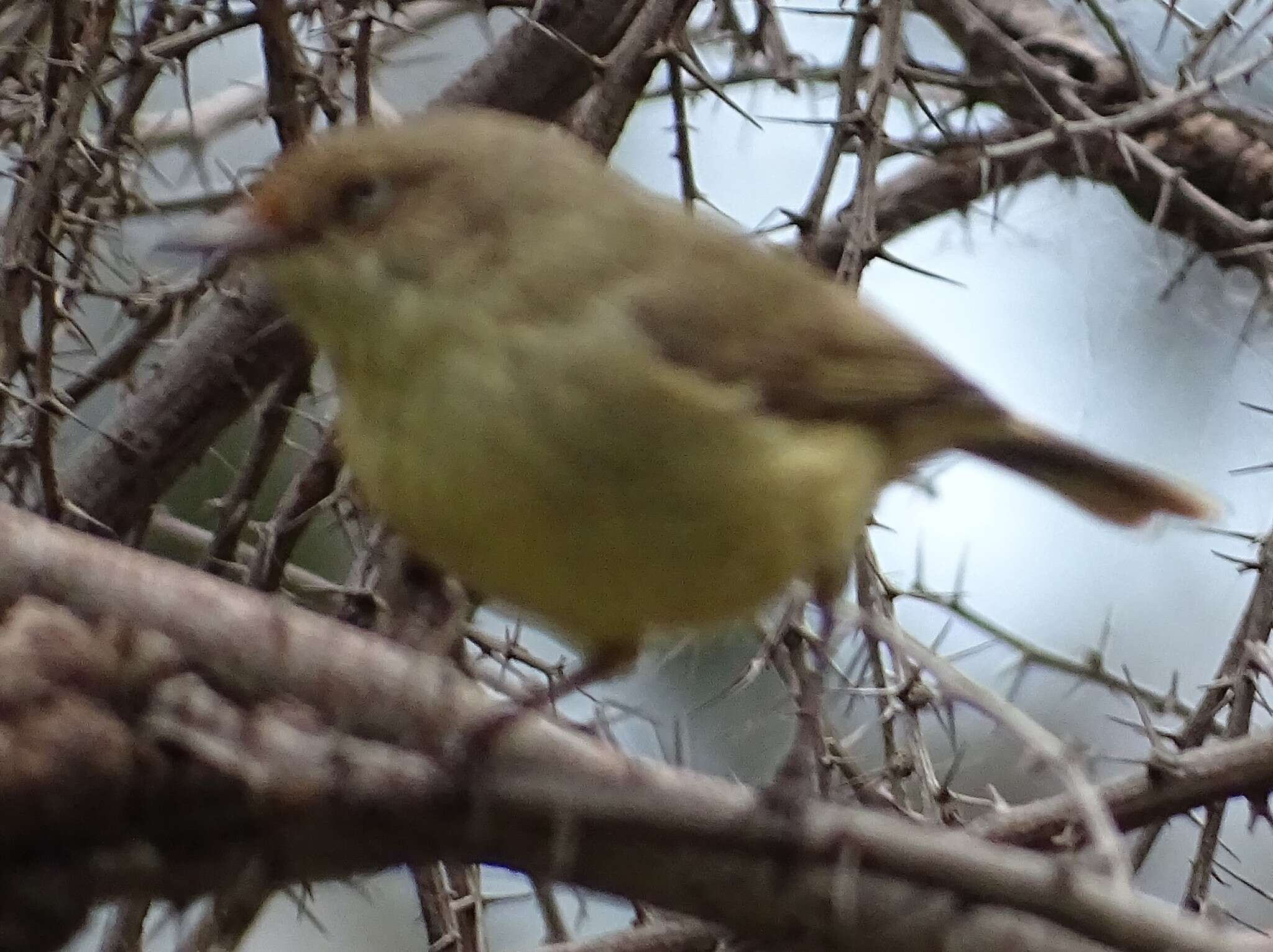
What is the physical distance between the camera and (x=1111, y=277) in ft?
13.5

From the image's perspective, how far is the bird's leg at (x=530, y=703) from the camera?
1.35m

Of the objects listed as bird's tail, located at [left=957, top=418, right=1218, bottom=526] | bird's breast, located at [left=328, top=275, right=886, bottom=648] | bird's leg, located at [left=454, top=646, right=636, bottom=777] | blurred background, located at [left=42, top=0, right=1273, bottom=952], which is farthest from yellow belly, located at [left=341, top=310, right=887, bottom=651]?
blurred background, located at [left=42, top=0, right=1273, bottom=952]

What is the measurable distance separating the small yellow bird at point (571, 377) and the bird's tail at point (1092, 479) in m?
0.36

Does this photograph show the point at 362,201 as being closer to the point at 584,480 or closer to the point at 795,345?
the point at 584,480

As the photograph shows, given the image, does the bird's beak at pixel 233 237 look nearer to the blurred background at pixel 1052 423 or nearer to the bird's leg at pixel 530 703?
the bird's leg at pixel 530 703

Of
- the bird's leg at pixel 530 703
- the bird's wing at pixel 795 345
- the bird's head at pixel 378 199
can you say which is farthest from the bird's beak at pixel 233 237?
the bird's leg at pixel 530 703

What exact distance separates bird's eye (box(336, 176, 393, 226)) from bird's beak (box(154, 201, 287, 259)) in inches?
3.1

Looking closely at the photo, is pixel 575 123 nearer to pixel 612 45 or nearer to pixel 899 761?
pixel 612 45

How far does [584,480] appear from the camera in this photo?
1.50 m

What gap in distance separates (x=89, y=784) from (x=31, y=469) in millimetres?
1413

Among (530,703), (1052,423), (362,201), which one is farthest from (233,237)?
(1052,423)

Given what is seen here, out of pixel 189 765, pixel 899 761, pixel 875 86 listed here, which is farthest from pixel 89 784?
pixel 875 86

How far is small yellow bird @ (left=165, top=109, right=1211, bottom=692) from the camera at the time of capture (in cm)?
153

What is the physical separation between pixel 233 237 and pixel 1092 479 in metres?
1.38
